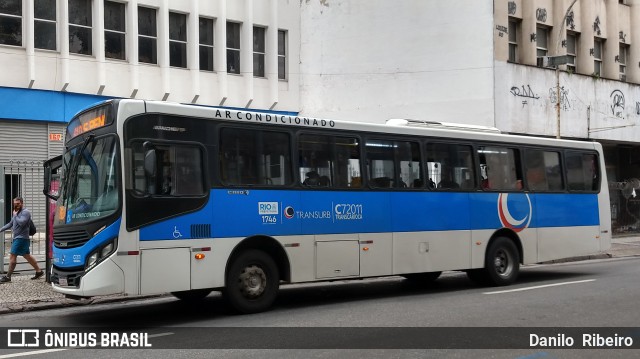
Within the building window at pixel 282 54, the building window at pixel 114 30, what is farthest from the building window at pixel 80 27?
the building window at pixel 282 54

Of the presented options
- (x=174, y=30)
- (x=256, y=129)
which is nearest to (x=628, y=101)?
(x=174, y=30)

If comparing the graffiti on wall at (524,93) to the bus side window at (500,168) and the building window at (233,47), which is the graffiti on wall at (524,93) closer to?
the building window at (233,47)

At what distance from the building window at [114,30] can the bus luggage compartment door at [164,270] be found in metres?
16.5

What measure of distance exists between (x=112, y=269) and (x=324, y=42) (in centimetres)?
2269

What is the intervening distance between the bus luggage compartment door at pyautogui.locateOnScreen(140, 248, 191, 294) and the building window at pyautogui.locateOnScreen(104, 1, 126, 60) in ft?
54.2

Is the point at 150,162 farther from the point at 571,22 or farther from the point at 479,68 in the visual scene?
the point at 571,22

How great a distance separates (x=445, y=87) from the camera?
28.2m

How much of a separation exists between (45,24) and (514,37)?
19088 millimetres

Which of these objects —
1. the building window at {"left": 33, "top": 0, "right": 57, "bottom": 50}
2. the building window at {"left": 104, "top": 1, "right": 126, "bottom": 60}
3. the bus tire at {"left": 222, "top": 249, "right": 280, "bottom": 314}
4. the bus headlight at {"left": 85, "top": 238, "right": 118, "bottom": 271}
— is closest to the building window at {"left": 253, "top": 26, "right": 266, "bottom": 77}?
the building window at {"left": 104, "top": 1, "right": 126, "bottom": 60}

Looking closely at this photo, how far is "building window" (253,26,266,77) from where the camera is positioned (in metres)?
28.2

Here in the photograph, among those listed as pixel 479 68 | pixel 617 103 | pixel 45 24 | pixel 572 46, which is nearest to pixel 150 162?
pixel 45 24

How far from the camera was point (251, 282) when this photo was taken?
34.2 ft

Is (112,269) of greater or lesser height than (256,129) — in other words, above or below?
below

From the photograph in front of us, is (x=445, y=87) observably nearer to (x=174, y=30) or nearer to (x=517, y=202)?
(x=174, y=30)
